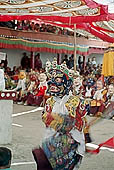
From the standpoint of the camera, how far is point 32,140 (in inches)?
305

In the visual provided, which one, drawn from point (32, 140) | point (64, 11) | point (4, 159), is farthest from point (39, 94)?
point (4, 159)

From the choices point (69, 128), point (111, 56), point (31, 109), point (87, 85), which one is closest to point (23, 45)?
point (87, 85)

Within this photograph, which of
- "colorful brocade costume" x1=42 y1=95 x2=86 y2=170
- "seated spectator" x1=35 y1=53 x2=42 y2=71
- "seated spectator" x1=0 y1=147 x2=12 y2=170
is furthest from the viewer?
"seated spectator" x1=35 y1=53 x2=42 y2=71

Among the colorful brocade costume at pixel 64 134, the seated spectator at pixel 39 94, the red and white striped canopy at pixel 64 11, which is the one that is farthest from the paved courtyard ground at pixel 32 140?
the red and white striped canopy at pixel 64 11

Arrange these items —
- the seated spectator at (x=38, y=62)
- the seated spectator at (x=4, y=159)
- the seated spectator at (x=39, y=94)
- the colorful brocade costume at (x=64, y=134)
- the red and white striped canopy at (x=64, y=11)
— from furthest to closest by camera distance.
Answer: the seated spectator at (x=38, y=62), the seated spectator at (x=39, y=94), the red and white striped canopy at (x=64, y=11), the colorful brocade costume at (x=64, y=134), the seated spectator at (x=4, y=159)

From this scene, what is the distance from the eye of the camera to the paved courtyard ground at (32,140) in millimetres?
5977

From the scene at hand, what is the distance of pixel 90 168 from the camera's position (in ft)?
19.3

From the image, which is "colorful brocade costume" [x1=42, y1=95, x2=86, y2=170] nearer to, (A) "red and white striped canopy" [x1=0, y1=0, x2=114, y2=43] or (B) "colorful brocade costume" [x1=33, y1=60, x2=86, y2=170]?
(B) "colorful brocade costume" [x1=33, y1=60, x2=86, y2=170]

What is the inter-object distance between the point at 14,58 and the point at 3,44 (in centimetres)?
324

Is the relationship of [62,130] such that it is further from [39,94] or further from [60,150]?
[39,94]

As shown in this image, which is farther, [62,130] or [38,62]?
[38,62]

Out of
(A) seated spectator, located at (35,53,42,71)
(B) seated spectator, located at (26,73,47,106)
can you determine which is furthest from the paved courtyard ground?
(A) seated spectator, located at (35,53,42,71)

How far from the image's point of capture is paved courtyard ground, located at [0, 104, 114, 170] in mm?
5977

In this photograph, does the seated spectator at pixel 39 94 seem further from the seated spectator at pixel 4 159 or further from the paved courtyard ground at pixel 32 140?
the seated spectator at pixel 4 159
